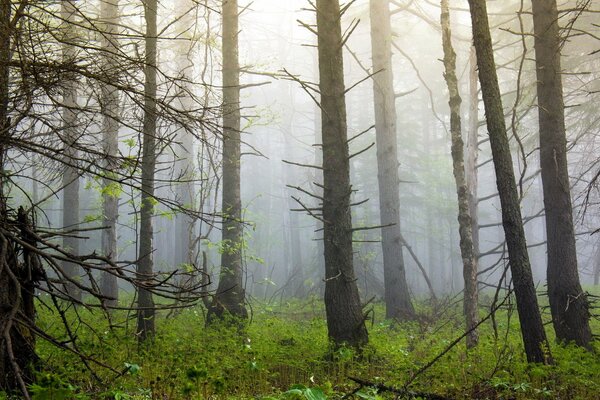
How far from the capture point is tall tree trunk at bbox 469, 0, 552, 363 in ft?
20.0

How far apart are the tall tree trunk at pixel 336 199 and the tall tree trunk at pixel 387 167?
7.58m

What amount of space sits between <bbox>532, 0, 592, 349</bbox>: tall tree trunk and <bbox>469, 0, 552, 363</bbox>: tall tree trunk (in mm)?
2052

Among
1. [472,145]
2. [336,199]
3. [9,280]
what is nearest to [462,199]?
[336,199]

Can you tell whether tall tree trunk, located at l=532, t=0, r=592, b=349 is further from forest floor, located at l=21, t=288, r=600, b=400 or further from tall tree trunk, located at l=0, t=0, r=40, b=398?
tall tree trunk, located at l=0, t=0, r=40, b=398

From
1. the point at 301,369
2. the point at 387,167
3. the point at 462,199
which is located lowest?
the point at 301,369

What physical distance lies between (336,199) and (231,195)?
4706mm

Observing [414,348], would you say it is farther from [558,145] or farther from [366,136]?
[366,136]

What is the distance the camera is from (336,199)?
7191 millimetres

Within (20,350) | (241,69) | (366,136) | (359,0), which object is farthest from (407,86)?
(20,350)

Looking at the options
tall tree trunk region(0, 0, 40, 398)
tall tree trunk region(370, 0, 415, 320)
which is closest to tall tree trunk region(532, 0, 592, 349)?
tall tree trunk region(370, 0, 415, 320)

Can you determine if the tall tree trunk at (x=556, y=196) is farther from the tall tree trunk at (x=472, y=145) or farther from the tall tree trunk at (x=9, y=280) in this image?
the tall tree trunk at (x=9, y=280)

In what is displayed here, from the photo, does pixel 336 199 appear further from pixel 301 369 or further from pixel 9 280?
pixel 9 280

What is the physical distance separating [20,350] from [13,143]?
6.41 ft

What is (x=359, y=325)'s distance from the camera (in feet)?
22.8
